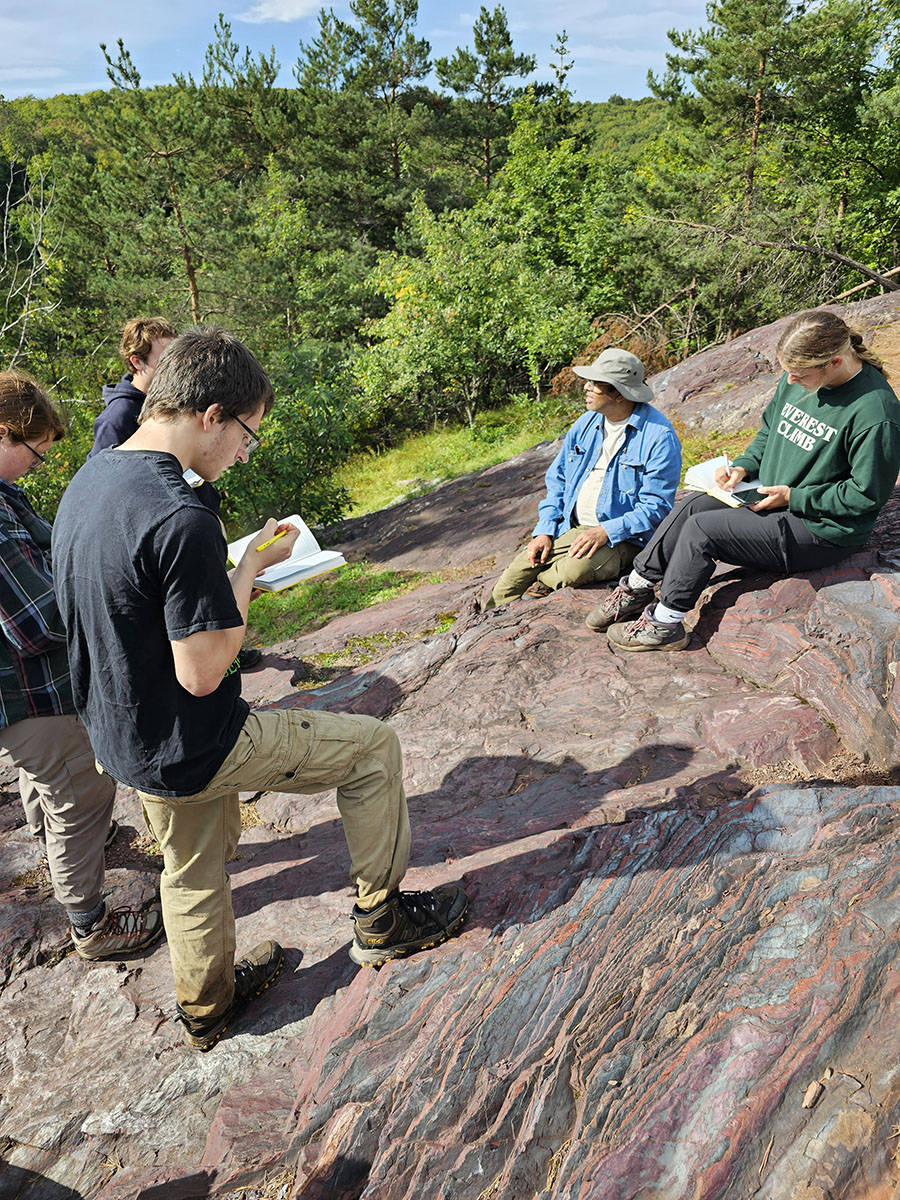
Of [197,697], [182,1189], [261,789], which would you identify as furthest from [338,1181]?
[197,697]

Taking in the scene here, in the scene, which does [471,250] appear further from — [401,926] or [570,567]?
[401,926]

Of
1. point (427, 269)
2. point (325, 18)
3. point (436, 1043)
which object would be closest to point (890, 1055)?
point (436, 1043)

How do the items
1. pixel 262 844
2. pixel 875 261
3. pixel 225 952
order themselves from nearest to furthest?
pixel 225 952, pixel 262 844, pixel 875 261

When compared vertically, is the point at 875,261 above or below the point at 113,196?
below

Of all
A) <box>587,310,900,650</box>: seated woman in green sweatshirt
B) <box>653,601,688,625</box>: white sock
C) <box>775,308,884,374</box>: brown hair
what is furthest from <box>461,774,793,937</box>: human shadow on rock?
<box>775,308,884,374</box>: brown hair

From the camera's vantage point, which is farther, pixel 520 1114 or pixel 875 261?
pixel 875 261

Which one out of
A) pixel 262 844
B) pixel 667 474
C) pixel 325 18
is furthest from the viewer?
pixel 325 18

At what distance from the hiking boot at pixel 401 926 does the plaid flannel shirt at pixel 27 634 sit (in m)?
1.53

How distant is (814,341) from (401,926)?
326 cm

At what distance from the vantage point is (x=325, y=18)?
2778 cm

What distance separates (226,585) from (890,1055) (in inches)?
80.6

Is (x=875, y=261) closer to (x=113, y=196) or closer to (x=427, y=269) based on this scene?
(x=427, y=269)

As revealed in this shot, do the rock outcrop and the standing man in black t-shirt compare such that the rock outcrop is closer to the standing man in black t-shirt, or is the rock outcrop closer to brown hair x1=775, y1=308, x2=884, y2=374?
the standing man in black t-shirt

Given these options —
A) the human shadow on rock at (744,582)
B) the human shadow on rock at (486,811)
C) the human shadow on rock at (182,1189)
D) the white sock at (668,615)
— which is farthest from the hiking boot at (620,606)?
the human shadow on rock at (182,1189)
